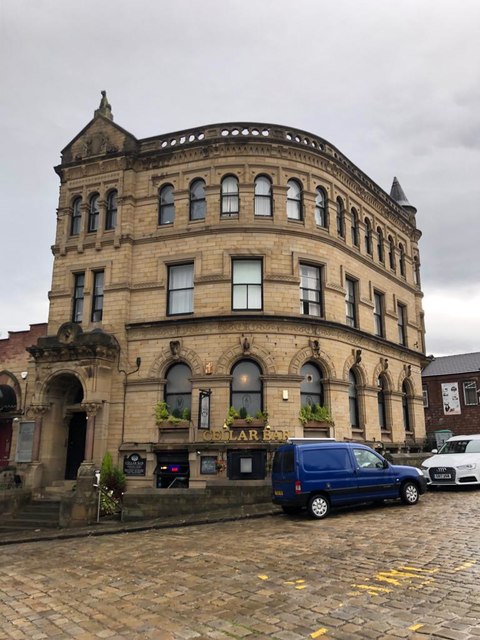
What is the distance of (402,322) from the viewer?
28188 millimetres

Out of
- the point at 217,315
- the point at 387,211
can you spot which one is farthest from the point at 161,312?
the point at 387,211

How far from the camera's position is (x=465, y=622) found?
218 inches

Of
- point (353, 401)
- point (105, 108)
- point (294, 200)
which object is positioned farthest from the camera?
point (105, 108)

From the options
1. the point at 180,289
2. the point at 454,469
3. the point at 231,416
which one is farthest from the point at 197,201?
the point at 454,469

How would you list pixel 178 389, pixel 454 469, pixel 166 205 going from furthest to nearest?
pixel 166 205 → pixel 178 389 → pixel 454 469

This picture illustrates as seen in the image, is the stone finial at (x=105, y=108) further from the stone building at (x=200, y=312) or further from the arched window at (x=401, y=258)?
the arched window at (x=401, y=258)

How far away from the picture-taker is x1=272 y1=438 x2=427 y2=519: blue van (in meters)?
13.3

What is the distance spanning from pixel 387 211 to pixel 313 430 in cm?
1403

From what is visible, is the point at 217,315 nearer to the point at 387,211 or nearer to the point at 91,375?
the point at 91,375

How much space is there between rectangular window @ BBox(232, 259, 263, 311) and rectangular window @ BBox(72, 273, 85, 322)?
693cm

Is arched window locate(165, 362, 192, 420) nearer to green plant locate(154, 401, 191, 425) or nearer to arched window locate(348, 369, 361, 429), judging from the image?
green plant locate(154, 401, 191, 425)

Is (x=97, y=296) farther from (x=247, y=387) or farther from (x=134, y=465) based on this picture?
(x=247, y=387)

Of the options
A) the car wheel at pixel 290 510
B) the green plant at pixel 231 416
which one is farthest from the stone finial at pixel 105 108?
the car wheel at pixel 290 510

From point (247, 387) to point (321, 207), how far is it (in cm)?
873
